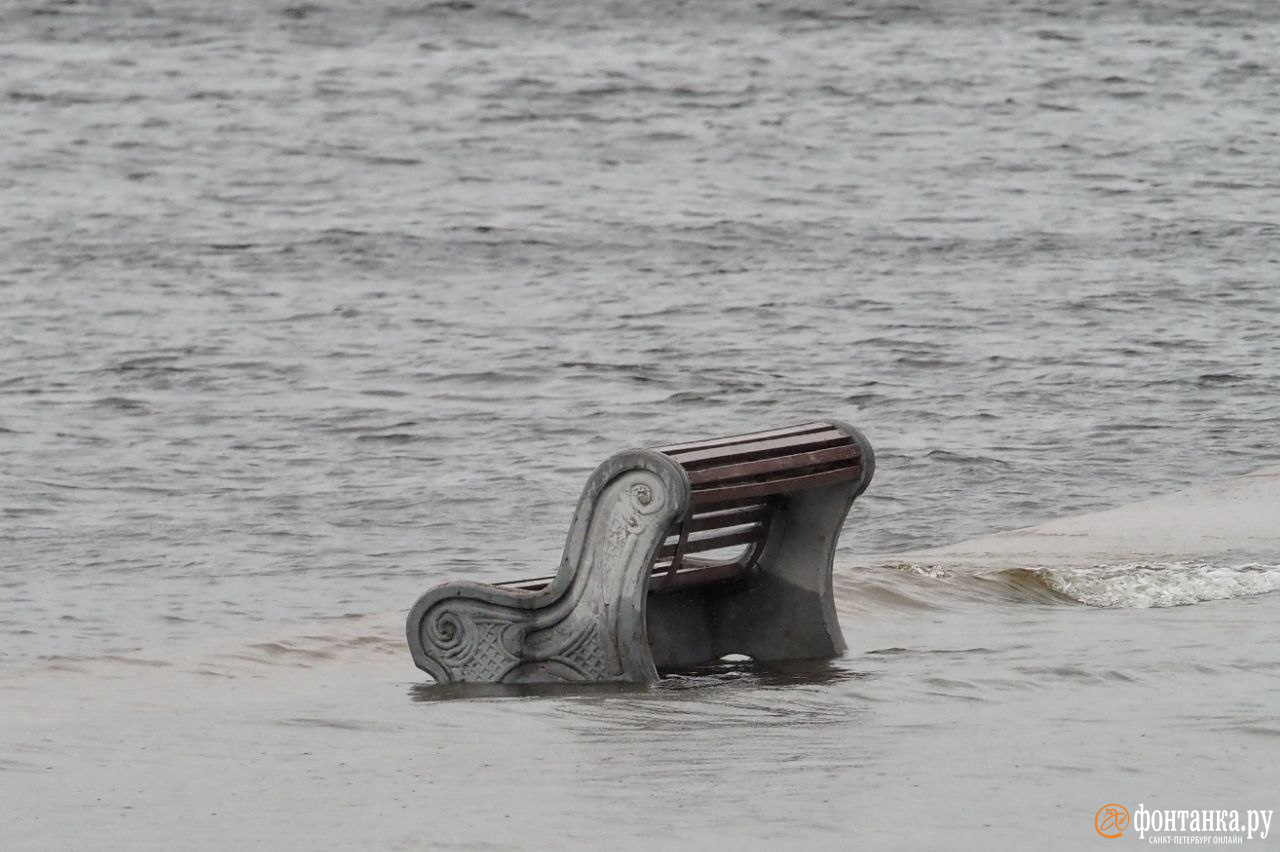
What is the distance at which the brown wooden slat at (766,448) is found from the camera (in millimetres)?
7746

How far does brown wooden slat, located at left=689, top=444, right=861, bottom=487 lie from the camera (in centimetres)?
770

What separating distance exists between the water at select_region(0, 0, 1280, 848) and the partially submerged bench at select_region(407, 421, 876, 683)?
26cm

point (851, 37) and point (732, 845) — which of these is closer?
point (732, 845)

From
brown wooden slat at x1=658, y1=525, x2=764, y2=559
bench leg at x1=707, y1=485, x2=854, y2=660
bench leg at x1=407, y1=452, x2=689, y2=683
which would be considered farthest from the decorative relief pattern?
bench leg at x1=707, y1=485, x2=854, y2=660

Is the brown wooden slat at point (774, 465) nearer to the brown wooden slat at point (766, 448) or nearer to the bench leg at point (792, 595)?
the brown wooden slat at point (766, 448)

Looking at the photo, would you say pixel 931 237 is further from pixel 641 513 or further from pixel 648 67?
pixel 641 513

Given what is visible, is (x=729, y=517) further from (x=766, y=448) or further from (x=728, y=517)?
(x=766, y=448)

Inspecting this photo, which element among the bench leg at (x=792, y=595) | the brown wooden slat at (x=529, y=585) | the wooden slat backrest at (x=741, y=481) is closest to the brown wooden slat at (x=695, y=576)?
the wooden slat backrest at (x=741, y=481)

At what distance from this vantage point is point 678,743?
6.69 m

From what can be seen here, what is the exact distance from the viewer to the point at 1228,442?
17.2m

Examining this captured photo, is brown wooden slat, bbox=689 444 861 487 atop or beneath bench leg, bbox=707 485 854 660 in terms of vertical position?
atop

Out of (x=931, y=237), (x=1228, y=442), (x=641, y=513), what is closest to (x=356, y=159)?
(x=931, y=237)

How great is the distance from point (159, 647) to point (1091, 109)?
31.5 metres

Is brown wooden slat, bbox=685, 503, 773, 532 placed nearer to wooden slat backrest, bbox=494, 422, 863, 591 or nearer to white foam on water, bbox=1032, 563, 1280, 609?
wooden slat backrest, bbox=494, 422, 863, 591
